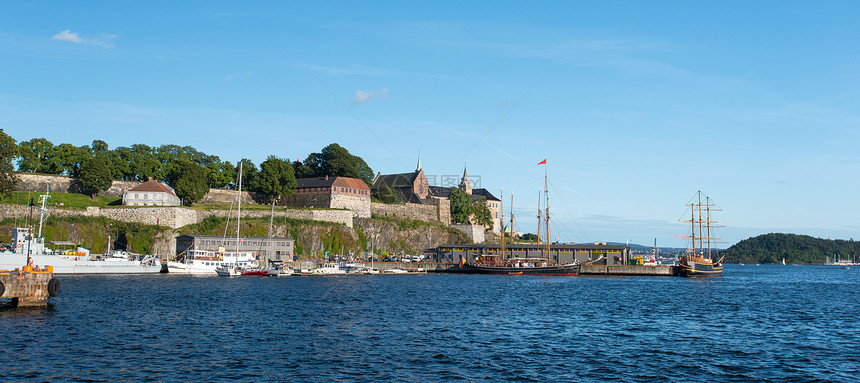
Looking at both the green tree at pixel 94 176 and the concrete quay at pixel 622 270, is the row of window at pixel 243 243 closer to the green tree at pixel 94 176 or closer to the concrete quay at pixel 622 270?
the green tree at pixel 94 176

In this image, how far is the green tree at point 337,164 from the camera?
5084 inches

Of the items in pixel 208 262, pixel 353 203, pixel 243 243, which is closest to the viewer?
pixel 208 262

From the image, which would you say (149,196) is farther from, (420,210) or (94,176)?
(420,210)

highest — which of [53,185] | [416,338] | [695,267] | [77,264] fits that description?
[53,185]

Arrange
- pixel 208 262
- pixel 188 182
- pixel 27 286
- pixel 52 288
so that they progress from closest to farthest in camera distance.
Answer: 1. pixel 27 286
2. pixel 52 288
3. pixel 208 262
4. pixel 188 182

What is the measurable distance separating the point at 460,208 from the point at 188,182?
178 ft

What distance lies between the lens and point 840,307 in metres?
52.1

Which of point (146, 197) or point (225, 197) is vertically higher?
point (225, 197)

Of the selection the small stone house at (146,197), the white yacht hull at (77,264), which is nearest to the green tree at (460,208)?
the small stone house at (146,197)

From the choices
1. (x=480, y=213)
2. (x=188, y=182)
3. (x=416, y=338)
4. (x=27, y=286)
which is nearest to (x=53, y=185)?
(x=188, y=182)

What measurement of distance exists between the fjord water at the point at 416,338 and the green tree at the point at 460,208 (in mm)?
77279

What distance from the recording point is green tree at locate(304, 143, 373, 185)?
12912 centimetres

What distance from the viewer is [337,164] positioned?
12912cm

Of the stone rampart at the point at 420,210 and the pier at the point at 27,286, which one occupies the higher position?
the stone rampart at the point at 420,210
